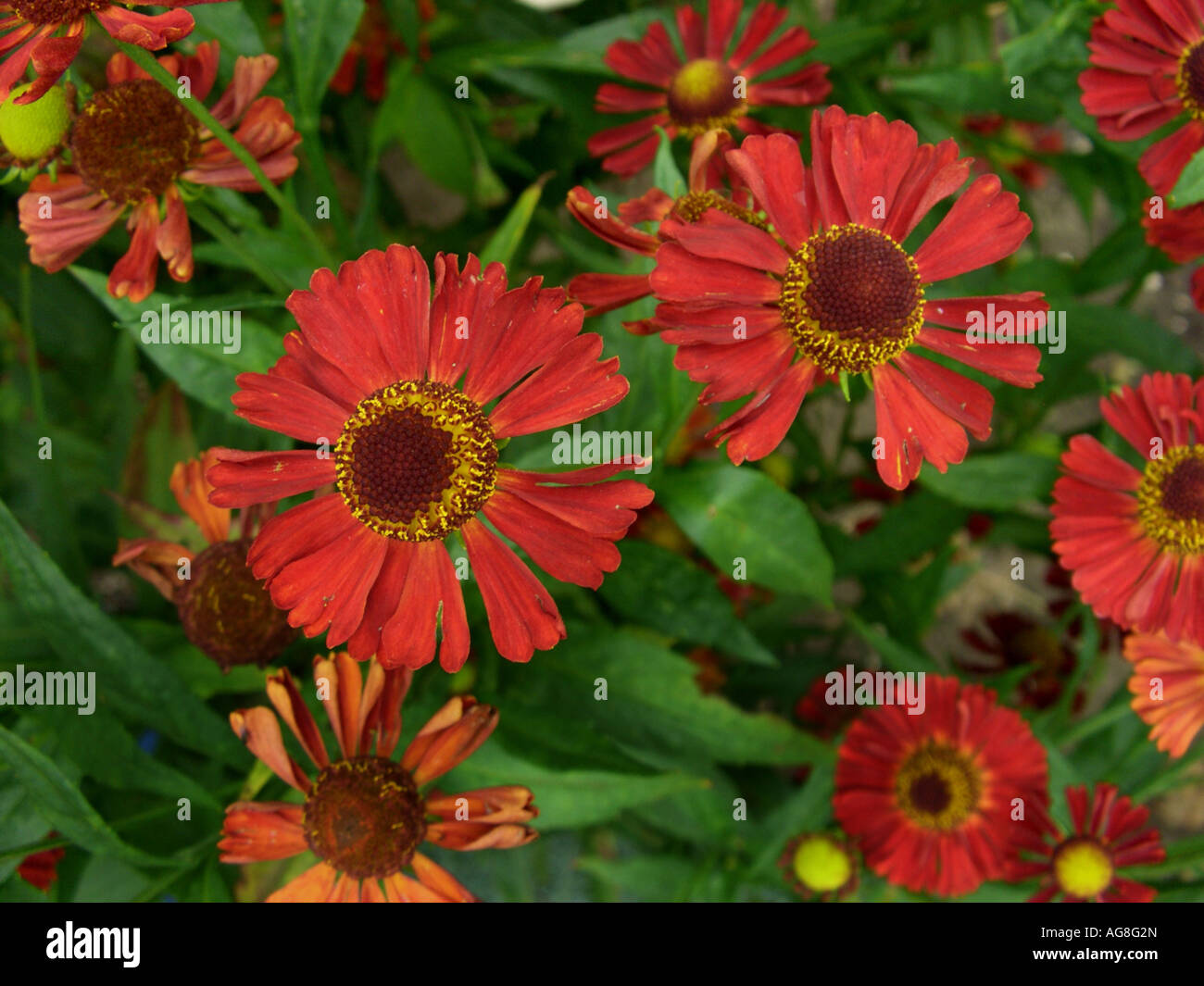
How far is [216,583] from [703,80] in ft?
2.53

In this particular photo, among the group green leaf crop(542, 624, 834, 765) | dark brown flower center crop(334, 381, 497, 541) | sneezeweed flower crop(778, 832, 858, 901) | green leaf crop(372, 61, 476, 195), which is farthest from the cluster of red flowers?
green leaf crop(372, 61, 476, 195)

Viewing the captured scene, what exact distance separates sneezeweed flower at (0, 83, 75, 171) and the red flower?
0.66 m

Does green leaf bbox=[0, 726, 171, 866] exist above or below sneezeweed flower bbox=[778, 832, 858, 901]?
above

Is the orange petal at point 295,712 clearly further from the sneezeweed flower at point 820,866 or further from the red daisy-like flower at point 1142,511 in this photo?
Result: the red daisy-like flower at point 1142,511

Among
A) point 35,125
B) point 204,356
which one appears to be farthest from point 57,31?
point 204,356

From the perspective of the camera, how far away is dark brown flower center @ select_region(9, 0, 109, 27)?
0.70 meters

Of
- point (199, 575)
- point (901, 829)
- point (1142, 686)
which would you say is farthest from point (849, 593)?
point (199, 575)

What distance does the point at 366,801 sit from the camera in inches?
34.4

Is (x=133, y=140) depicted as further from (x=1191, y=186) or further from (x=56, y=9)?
(x=1191, y=186)

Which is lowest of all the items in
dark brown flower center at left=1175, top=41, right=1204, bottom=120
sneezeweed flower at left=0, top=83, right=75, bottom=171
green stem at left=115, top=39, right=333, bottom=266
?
green stem at left=115, top=39, right=333, bottom=266

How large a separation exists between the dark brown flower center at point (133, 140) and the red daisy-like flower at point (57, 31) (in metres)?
0.10

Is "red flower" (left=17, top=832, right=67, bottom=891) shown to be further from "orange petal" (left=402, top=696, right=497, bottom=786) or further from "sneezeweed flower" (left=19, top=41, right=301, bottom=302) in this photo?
"sneezeweed flower" (left=19, top=41, right=301, bottom=302)

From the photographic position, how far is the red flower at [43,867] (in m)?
0.97
